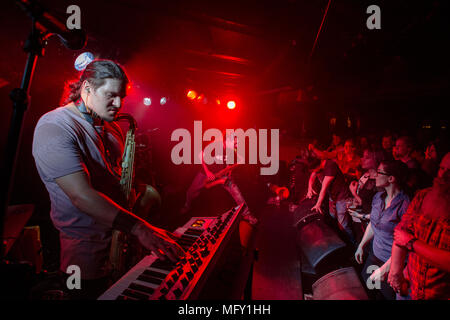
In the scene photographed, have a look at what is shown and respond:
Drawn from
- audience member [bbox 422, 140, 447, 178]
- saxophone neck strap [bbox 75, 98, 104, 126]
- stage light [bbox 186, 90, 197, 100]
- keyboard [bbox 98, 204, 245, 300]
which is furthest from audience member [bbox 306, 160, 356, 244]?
stage light [bbox 186, 90, 197, 100]

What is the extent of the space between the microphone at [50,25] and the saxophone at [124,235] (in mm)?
757

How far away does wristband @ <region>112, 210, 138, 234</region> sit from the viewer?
1266mm

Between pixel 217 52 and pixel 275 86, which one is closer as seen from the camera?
pixel 217 52

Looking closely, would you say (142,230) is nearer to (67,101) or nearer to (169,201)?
(67,101)

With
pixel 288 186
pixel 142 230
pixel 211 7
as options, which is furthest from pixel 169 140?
pixel 142 230

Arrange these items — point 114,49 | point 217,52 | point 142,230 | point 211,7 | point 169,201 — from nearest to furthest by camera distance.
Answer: point 142,230 < point 211,7 < point 114,49 < point 217,52 < point 169,201

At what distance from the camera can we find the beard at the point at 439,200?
1.98 metres

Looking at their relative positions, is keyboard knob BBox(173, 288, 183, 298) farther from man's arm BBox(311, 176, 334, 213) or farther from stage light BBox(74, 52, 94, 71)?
man's arm BBox(311, 176, 334, 213)

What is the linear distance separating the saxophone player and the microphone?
1.47 ft

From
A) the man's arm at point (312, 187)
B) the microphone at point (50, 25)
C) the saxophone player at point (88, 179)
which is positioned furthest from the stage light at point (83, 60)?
the man's arm at point (312, 187)

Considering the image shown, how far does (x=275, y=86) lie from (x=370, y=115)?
352cm

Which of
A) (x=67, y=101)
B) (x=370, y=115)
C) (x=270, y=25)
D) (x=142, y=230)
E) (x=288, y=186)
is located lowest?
(x=288, y=186)

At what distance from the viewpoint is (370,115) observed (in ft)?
24.2

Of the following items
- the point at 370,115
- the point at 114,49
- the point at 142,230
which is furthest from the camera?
the point at 370,115
